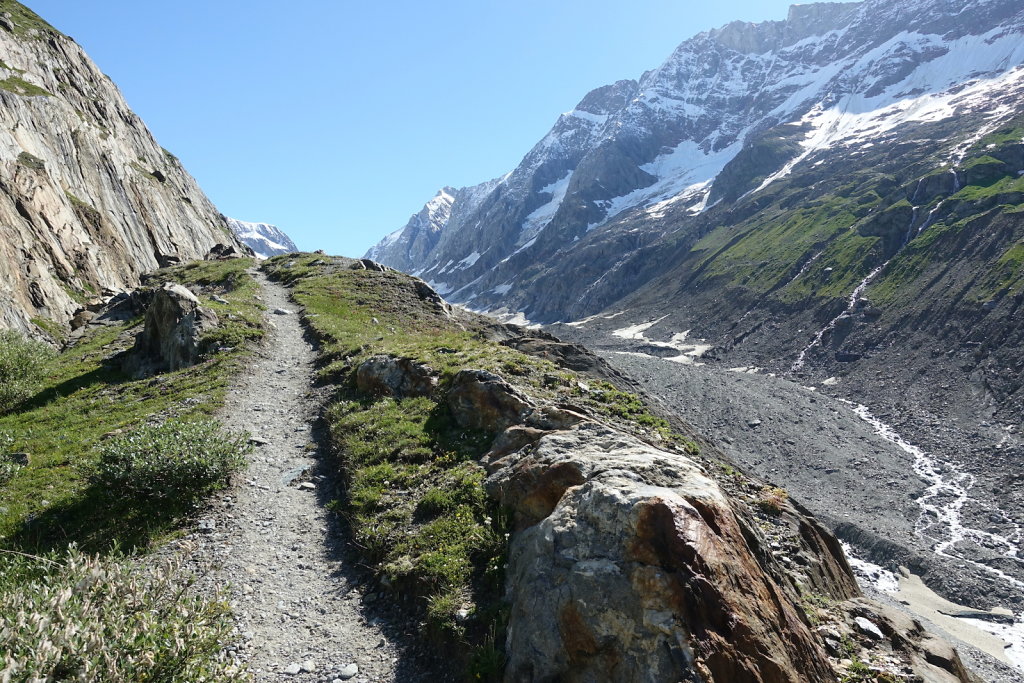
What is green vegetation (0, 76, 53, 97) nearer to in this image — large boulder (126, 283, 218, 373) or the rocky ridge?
→ large boulder (126, 283, 218, 373)

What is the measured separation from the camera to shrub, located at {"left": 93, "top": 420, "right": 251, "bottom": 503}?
12.5 meters

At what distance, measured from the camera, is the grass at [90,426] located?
11.6 meters

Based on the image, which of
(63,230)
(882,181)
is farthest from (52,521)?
(882,181)

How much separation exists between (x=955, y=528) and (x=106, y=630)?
223ft

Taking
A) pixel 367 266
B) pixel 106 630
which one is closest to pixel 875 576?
pixel 106 630

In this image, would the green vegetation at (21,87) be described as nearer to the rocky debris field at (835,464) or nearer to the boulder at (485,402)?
the boulder at (485,402)

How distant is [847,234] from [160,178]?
192300 millimetres

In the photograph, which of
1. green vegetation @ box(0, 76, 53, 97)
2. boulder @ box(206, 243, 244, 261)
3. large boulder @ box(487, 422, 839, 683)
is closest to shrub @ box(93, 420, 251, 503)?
large boulder @ box(487, 422, 839, 683)

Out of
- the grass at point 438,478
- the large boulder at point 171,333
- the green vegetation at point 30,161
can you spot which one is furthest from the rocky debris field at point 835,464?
the green vegetation at point 30,161

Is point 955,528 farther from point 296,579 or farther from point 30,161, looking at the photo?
point 30,161

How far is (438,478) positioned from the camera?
44.8ft

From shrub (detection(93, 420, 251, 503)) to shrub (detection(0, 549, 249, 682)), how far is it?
4587 millimetres

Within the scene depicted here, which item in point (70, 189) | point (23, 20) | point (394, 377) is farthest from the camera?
point (23, 20)

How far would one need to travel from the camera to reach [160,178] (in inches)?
3568
